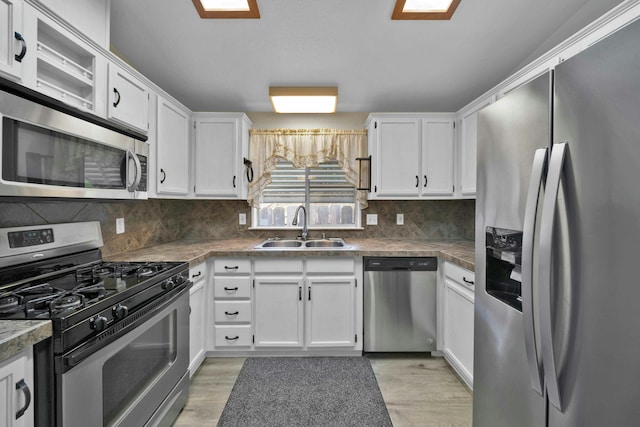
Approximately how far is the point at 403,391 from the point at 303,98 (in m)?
2.35

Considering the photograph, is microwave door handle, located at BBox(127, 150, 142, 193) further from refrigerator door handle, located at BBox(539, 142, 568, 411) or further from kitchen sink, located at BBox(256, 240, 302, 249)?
refrigerator door handle, located at BBox(539, 142, 568, 411)

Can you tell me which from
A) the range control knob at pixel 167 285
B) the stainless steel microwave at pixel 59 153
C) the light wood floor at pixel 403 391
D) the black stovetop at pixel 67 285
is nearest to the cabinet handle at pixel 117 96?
the stainless steel microwave at pixel 59 153

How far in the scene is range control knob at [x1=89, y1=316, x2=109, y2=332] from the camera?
3.41ft

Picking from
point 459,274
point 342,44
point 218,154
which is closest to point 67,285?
point 218,154

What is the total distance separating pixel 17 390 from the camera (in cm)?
80

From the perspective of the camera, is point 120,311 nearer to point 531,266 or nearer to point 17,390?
point 17,390

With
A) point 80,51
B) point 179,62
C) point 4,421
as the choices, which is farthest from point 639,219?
point 179,62

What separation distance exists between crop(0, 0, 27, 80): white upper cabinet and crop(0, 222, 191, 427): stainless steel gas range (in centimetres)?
70

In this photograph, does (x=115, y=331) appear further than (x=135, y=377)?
No

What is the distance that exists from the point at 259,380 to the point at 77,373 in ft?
4.47

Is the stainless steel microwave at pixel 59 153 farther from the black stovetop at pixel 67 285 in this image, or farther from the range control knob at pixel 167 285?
the range control knob at pixel 167 285

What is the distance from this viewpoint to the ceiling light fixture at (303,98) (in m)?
2.37

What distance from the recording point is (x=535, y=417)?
2.97 feet

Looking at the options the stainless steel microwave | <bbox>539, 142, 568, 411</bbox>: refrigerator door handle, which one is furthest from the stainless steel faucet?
<bbox>539, 142, 568, 411</bbox>: refrigerator door handle
